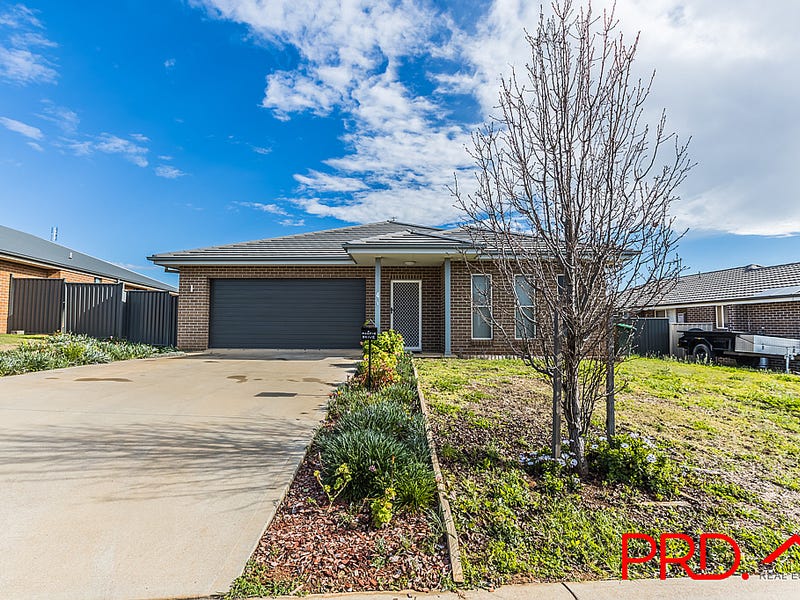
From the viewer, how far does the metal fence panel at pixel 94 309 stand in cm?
1422

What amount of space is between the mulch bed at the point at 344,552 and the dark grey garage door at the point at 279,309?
36.3 ft

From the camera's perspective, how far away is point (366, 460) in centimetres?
323

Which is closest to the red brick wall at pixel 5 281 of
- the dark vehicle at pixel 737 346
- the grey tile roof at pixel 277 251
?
the grey tile roof at pixel 277 251

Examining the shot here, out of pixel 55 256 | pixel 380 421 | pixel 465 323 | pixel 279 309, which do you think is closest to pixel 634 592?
pixel 380 421

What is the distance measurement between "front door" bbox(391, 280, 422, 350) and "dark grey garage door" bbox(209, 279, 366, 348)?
48.8 inches

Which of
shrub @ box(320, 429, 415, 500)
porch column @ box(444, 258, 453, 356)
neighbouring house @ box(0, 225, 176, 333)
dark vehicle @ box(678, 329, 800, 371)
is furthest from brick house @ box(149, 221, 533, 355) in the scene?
shrub @ box(320, 429, 415, 500)

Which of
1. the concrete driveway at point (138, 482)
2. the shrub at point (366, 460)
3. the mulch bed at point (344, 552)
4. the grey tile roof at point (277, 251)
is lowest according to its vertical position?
the mulch bed at point (344, 552)

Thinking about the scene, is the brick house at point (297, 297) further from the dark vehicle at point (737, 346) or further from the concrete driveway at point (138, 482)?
the dark vehicle at point (737, 346)

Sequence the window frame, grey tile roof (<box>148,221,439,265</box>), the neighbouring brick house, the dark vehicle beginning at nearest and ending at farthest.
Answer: the dark vehicle
grey tile roof (<box>148,221,439,265</box>)
the neighbouring brick house
the window frame

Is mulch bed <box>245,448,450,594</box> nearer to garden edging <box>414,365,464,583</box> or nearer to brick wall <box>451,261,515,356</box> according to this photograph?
garden edging <box>414,365,464,583</box>

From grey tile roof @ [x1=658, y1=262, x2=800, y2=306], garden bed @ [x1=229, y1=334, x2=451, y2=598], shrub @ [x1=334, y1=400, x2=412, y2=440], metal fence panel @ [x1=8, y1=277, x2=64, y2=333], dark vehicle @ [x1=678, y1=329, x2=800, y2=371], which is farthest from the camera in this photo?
grey tile roof @ [x1=658, y1=262, x2=800, y2=306]

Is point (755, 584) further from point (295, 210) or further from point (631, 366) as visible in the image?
point (295, 210)

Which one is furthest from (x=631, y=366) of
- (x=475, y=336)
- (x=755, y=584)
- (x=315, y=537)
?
(x=315, y=537)

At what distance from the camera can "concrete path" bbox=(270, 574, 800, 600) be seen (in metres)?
2.18
